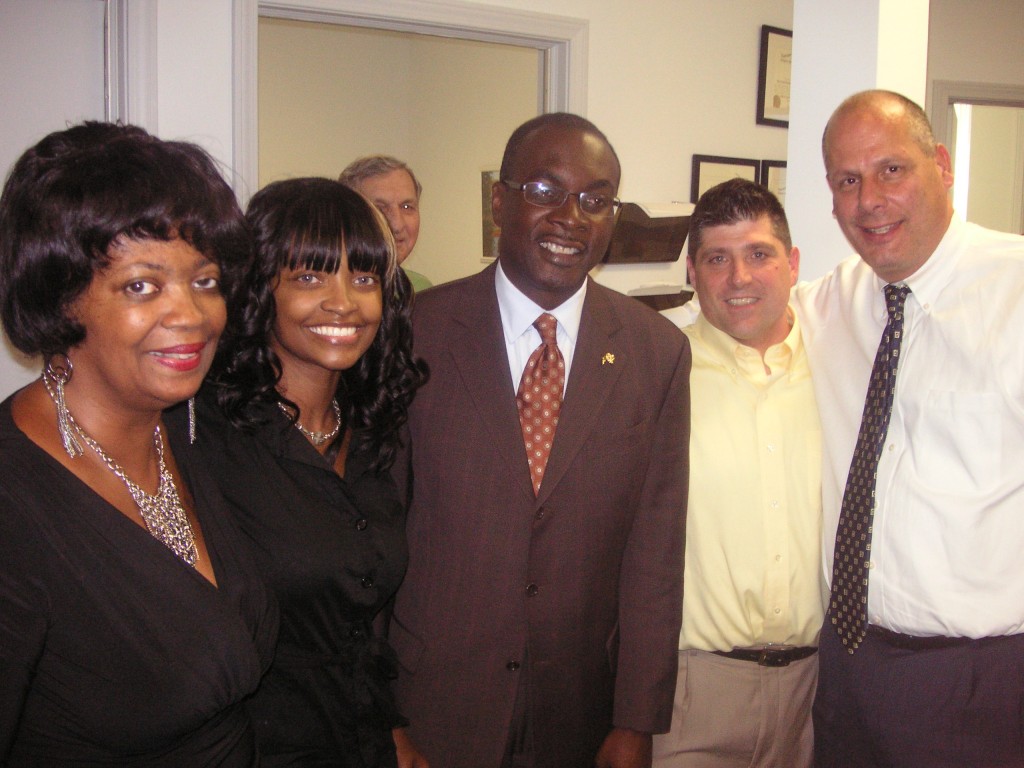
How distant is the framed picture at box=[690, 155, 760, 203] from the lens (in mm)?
4203

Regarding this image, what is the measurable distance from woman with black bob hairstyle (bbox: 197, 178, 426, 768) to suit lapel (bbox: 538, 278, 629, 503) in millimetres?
329

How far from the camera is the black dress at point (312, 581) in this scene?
Result: 1.42 m

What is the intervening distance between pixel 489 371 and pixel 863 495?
0.84 metres

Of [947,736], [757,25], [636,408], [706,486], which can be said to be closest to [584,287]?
[636,408]

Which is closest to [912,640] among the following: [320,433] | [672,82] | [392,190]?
[320,433]

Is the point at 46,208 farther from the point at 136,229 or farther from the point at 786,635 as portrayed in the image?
the point at 786,635

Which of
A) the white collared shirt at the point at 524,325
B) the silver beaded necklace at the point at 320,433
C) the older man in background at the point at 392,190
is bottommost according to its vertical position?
the silver beaded necklace at the point at 320,433

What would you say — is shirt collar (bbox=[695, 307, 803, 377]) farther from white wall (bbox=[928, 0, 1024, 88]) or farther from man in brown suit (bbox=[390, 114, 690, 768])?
white wall (bbox=[928, 0, 1024, 88])

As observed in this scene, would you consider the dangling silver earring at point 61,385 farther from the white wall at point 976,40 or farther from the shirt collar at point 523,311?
the white wall at point 976,40

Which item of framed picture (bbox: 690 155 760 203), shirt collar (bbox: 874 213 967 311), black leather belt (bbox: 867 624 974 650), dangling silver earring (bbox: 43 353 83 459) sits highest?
framed picture (bbox: 690 155 760 203)

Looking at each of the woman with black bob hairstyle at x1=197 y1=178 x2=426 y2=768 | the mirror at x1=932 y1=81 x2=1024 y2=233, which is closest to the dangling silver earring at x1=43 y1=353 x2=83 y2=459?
the woman with black bob hairstyle at x1=197 y1=178 x2=426 y2=768

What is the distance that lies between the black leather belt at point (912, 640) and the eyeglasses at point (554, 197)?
1067 millimetres

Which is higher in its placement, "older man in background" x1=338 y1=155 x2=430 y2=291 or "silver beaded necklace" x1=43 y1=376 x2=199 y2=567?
"older man in background" x1=338 y1=155 x2=430 y2=291

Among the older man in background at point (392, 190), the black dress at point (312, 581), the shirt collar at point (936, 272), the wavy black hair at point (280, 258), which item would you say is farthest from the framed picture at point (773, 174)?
the black dress at point (312, 581)
